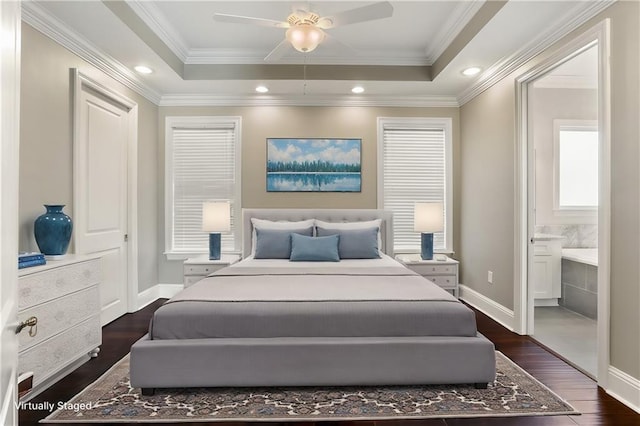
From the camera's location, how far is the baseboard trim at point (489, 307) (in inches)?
148

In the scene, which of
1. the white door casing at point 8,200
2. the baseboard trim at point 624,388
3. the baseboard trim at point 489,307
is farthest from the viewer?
the baseboard trim at point 489,307

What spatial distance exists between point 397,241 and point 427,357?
284cm

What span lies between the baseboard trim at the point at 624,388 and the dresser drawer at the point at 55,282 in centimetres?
348

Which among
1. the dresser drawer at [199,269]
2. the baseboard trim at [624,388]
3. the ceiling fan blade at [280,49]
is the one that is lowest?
the baseboard trim at [624,388]

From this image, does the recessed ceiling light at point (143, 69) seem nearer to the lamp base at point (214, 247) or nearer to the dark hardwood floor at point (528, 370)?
the lamp base at point (214, 247)

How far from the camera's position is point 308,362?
90.4 inches

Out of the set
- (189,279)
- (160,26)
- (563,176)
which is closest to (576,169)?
(563,176)

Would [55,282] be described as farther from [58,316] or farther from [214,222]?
[214,222]

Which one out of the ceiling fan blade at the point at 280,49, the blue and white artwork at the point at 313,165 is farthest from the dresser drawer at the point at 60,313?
the blue and white artwork at the point at 313,165

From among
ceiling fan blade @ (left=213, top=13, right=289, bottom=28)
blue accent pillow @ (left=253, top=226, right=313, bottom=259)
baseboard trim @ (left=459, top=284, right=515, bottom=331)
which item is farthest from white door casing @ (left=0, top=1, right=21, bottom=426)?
baseboard trim @ (left=459, top=284, right=515, bottom=331)

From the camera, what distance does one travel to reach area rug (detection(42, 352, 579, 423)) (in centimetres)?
213

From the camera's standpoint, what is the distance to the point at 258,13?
3.52 m

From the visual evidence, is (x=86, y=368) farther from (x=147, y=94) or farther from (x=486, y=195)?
(x=486, y=195)

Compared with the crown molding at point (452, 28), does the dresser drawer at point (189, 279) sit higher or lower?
lower
